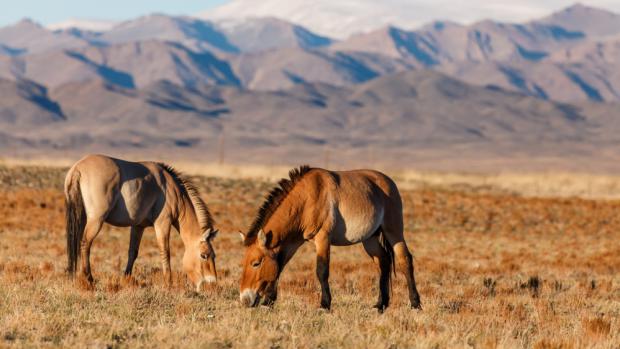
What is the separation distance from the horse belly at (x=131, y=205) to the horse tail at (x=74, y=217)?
1.54ft

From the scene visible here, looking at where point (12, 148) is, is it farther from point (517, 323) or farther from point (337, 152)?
point (517, 323)

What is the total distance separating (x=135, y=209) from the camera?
542 inches

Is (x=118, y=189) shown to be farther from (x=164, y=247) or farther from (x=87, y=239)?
(x=164, y=247)

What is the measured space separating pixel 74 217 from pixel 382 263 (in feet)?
14.6

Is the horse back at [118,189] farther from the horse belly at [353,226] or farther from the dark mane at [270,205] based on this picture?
the horse belly at [353,226]

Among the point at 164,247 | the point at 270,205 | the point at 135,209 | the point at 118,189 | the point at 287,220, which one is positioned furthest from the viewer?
the point at 164,247

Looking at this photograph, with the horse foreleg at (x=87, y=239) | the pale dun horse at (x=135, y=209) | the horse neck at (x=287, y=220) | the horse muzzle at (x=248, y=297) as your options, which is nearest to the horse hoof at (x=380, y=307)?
the horse neck at (x=287, y=220)

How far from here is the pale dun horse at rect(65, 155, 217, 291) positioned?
1350 cm

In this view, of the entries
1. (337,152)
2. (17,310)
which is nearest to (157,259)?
(17,310)

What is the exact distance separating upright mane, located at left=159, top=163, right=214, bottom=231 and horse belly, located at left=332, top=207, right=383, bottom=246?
10.1 ft

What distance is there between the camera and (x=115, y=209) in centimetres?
1379

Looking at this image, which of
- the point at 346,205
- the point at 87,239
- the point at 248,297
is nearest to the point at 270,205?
the point at 346,205

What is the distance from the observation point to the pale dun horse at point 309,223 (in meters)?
11.2

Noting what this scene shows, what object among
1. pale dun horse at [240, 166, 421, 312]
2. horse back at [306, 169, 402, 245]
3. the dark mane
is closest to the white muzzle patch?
pale dun horse at [240, 166, 421, 312]
